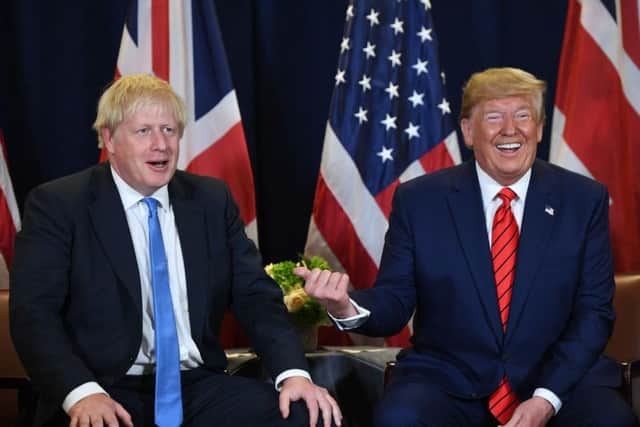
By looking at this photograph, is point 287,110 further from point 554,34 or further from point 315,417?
point 315,417

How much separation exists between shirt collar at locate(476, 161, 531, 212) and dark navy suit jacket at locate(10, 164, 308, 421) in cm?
76

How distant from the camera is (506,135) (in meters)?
3.40

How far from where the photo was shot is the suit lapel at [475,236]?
11.0 feet

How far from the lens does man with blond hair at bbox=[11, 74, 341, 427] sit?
120 inches

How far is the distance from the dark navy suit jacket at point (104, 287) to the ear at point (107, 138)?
96 millimetres

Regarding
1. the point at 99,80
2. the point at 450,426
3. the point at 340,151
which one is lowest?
the point at 450,426

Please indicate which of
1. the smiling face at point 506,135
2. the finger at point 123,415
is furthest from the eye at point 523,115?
the finger at point 123,415

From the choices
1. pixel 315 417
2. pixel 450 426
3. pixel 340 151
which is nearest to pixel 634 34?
pixel 340 151

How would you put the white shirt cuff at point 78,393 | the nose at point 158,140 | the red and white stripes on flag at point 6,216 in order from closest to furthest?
the white shirt cuff at point 78,393 < the nose at point 158,140 < the red and white stripes on flag at point 6,216

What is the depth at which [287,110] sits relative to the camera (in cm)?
529

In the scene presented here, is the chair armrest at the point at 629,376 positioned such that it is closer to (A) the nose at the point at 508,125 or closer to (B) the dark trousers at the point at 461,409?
(B) the dark trousers at the point at 461,409

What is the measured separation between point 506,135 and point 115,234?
127cm

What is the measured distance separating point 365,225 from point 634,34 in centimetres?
144

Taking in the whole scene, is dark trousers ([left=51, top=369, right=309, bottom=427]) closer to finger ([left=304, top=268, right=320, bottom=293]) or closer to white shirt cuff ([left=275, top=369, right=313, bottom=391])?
white shirt cuff ([left=275, top=369, right=313, bottom=391])
